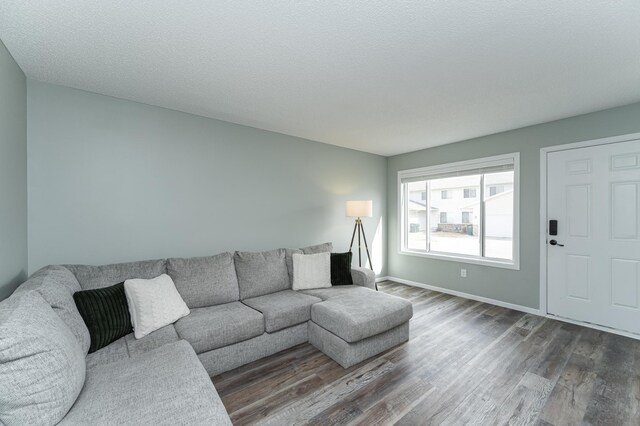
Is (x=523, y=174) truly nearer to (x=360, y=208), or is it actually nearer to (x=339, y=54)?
(x=360, y=208)

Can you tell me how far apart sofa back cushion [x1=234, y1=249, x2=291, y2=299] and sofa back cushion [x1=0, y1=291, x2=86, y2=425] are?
172 cm

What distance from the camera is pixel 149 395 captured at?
1.27 metres

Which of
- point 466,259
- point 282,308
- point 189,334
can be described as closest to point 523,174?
point 466,259

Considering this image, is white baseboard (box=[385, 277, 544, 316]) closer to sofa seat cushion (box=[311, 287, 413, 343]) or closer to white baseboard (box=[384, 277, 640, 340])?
white baseboard (box=[384, 277, 640, 340])

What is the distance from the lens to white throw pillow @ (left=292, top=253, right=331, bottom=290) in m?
3.23

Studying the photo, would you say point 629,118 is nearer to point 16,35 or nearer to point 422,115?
point 422,115

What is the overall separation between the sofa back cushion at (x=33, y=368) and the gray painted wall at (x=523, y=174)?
4.50 meters

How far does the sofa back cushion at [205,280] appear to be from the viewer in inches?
101

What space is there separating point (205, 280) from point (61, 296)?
3.68ft

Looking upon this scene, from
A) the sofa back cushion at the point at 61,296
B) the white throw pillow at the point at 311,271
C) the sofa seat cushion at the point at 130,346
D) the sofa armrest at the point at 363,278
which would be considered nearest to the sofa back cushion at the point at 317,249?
the white throw pillow at the point at 311,271

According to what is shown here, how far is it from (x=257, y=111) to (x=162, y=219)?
156 cm

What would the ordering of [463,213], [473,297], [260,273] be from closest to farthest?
[260,273], [473,297], [463,213]

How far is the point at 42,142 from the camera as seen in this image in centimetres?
231

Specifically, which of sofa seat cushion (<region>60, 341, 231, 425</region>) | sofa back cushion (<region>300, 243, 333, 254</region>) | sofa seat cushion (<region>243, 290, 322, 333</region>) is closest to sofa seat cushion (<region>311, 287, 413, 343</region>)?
sofa seat cushion (<region>243, 290, 322, 333</region>)
